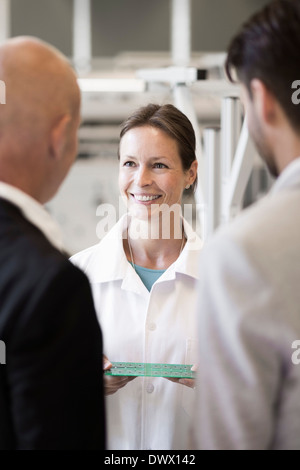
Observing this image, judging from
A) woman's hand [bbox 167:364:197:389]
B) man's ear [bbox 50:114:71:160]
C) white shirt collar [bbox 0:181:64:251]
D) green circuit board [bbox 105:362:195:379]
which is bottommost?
woman's hand [bbox 167:364:197:389]

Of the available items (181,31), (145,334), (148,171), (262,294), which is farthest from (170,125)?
(181,31)

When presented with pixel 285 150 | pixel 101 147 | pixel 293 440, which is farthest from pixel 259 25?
pixel 101 147

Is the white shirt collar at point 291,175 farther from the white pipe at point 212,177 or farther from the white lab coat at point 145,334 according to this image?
the white pipe at point 212,177

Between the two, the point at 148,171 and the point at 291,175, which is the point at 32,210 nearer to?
the point at 291,175

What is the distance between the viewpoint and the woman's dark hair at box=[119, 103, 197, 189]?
86.0 inches

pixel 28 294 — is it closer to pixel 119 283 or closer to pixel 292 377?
pixel 292 377

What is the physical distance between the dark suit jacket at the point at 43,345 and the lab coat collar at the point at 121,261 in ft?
3.28

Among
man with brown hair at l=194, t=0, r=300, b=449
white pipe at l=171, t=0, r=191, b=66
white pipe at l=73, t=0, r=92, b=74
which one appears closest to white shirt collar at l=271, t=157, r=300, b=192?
man with brown hair at l=194, t=0, r=300, b=449

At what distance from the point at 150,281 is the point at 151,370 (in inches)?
12.6

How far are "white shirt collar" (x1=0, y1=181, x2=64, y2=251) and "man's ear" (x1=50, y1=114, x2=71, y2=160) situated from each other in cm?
9

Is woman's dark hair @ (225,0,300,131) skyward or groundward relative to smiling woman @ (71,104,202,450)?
skyward

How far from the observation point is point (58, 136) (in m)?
1.12

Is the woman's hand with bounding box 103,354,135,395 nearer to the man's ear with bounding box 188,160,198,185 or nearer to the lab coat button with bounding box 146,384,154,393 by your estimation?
the lab coat button with bounding box 146,384,154,393
